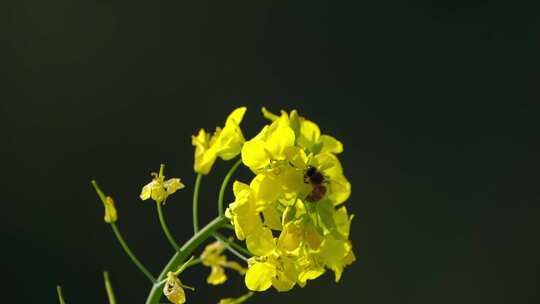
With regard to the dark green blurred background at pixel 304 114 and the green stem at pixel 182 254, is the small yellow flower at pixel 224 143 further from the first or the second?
the dark green blurred background at pixel 304 114

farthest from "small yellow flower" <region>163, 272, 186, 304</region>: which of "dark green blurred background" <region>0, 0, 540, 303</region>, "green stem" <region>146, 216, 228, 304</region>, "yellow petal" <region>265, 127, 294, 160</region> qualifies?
"dark green blurred background" <region>0, 0, 540, 303</region>

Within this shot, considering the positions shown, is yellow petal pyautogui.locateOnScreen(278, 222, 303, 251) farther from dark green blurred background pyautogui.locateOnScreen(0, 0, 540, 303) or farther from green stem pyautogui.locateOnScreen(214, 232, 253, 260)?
dark green blurred background pyautogui.locateOnScreen(0, 0, 540, 303)

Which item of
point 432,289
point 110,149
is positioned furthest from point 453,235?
point 110,149

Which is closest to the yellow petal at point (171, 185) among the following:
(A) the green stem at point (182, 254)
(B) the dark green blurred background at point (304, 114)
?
(A) the green stem at point (182, 254)

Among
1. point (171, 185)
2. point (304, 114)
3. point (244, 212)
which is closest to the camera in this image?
point (244, 212)

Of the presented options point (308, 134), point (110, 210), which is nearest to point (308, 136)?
point (308, 134)

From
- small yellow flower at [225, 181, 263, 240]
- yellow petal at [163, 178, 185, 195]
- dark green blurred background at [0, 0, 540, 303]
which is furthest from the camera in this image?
dark green blurred background at [0, 0, 540, 303]

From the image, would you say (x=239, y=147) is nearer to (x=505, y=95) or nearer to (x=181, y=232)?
(x=181, y=232)

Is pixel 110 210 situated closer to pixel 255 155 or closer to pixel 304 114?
pixel 255 155
